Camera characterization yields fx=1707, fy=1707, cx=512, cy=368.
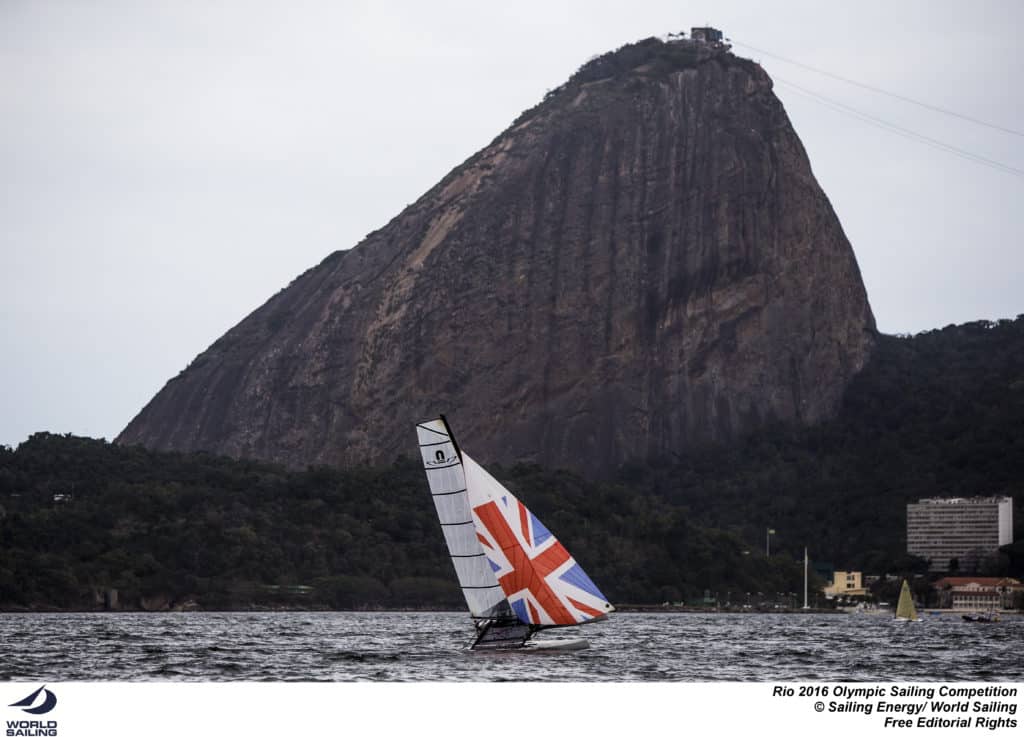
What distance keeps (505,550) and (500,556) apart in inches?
11.6

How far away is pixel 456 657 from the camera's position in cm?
6931

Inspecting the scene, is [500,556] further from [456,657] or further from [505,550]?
[456,657]
